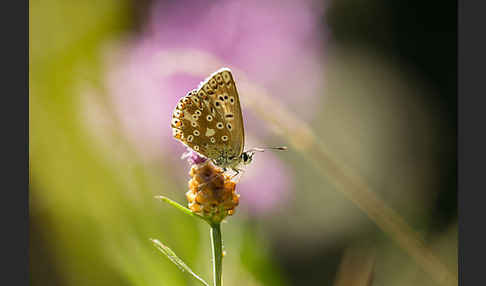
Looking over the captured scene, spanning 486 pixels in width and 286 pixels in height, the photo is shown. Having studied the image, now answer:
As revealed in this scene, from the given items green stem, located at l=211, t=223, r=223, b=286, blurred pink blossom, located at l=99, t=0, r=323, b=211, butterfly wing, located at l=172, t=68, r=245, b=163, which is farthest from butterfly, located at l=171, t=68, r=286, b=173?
blurred pink blossom, located at l=99, t=0, r=323, b=211

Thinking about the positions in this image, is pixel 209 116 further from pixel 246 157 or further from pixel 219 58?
pixel 219 58

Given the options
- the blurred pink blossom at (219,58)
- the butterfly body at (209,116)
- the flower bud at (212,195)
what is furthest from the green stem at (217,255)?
the blurred pink blossom at (219,58)

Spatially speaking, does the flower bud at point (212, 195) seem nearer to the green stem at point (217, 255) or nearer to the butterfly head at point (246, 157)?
the green stem at point (217, 255)

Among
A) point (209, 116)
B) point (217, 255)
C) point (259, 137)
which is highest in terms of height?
point (209, 116)

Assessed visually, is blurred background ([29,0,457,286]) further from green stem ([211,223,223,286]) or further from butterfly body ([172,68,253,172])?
green stem ([211,223,223,286])

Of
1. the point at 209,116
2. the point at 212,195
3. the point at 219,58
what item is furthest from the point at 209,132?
the point at 219,58

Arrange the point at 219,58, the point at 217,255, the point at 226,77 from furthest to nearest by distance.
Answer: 1. the point at 219,58
2. the point at 226,77
3. the point at 217,255
